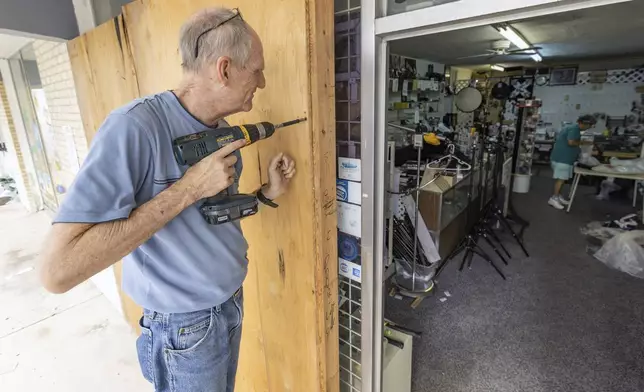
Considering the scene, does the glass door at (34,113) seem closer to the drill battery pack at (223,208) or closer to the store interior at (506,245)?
the drill battery pack at (223,208)

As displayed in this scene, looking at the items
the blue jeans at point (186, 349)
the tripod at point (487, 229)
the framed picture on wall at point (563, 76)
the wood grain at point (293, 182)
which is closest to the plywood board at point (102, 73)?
the wood grain at point (293, 182)

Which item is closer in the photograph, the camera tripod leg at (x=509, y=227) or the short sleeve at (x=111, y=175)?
the short sleeve at (x=111, y=175)

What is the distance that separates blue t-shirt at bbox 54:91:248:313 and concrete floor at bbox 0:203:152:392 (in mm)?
1518

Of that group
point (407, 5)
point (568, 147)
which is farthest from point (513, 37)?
point (407, 5)

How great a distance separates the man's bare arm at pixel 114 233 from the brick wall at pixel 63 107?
85.4 inches

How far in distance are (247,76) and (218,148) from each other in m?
0.22

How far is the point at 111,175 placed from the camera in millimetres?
794

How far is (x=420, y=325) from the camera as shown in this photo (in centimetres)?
254

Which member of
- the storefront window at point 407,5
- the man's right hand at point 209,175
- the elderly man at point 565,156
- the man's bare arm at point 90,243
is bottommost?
the elderly man at point 565,156

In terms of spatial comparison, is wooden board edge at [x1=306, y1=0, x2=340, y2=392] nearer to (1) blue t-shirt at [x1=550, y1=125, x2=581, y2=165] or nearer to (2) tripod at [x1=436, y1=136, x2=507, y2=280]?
(2) tripod at [x1=436, y1=136, x2=507, y2=280]

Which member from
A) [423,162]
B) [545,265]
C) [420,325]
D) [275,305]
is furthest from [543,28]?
[275,305]

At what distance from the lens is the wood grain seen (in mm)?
1046

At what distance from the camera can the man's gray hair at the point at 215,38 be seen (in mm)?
888

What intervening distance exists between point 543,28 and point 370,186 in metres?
3.74
